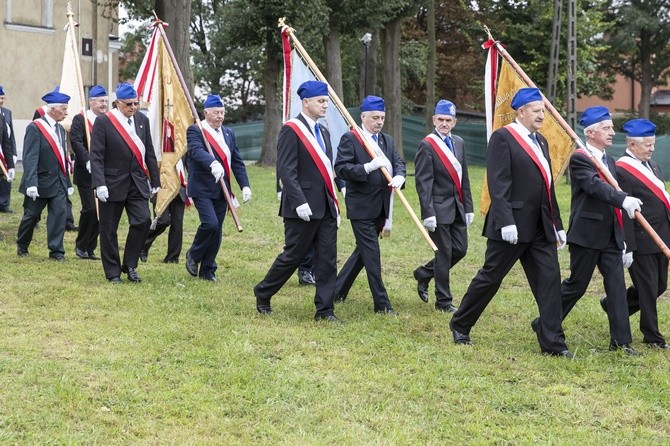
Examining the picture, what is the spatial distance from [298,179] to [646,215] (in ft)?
9.42

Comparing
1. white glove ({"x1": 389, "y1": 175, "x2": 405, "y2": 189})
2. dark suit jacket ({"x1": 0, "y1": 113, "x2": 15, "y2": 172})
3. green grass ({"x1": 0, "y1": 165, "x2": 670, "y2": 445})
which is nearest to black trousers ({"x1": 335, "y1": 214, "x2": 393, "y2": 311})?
green grass ({"x1": 0, "y1": 165, "x2": 670, "y2": 445})

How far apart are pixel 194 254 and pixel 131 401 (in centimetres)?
479

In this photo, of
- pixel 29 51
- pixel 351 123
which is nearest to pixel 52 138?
pixel 351 123

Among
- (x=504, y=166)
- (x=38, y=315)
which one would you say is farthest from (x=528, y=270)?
(x=38, y=315)

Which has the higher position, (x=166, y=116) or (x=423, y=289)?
(x=166, y=116)

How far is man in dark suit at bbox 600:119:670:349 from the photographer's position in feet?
27.2

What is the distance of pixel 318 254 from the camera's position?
9086mm

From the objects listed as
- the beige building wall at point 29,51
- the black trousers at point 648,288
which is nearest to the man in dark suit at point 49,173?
the black trousers at point 648,288

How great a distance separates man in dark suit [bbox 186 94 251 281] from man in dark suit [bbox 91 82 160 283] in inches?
19.8

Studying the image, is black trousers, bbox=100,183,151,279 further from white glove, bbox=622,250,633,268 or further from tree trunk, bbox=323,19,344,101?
tree trunk, bbox=323,19,344,101

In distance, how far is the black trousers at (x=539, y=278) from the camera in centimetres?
782

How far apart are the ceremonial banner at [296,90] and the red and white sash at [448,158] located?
1.07 metres

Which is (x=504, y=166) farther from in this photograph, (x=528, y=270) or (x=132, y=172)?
(x=132, y=172)

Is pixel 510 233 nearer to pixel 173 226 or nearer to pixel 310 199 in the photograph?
pixel 310 199
